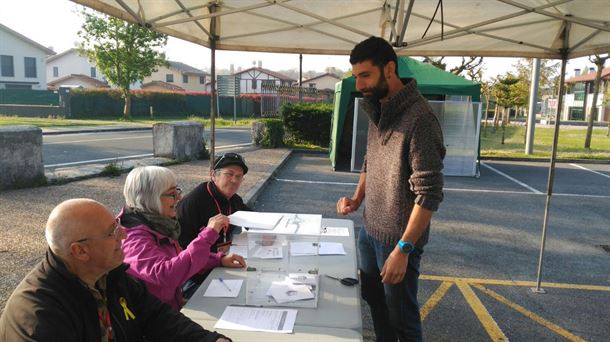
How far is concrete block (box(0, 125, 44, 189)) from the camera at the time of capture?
22.4 feet

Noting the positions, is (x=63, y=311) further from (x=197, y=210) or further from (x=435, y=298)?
(x=435, y=298)

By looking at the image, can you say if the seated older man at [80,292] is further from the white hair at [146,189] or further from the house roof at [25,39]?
the house roof at [25,39]

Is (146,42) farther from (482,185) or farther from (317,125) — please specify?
(482,185)

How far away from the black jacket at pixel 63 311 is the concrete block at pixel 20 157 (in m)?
6.36

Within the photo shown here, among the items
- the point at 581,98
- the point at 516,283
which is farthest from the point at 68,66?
the point at 581,98

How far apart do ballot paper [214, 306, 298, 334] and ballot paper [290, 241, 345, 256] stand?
681 mm

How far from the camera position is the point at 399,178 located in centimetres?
219

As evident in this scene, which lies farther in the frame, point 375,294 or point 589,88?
point 589,88

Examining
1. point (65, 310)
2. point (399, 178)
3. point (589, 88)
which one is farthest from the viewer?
point (589, 88)

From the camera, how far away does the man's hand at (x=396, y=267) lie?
6.87 ft

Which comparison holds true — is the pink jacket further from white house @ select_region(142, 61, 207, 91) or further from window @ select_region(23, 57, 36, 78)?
white house @ select_region(142, 61, 207, 91)

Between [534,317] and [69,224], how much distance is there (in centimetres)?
370

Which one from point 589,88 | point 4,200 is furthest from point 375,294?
point 589,88

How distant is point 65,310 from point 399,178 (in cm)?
152
